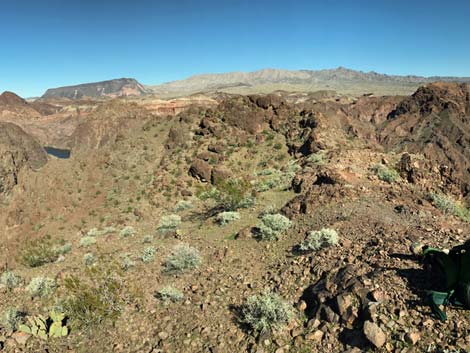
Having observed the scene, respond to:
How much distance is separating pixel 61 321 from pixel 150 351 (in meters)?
2.20

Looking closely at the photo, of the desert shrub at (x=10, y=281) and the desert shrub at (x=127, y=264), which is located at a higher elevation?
the desert shrub at (x=127, y=264)

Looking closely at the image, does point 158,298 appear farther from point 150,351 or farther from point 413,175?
point 413,175

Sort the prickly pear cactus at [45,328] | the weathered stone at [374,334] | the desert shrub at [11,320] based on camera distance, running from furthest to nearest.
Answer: the desert shrub at [11,320], the prickly pear cactus at [45,328], the weathered stone at [374,334]

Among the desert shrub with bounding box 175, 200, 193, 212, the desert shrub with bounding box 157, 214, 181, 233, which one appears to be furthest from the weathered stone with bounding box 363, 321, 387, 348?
the desert shrub with bounding box 175, 200, 193, 212

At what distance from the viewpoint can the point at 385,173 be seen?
469 inches

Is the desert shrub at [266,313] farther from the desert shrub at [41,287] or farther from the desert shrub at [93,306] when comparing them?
the desert shrub at [41,287]

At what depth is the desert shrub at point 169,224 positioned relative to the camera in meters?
12.3

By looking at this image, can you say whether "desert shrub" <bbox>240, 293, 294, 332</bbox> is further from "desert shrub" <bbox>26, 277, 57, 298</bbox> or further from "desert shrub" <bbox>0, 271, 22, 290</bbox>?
"desert shrub" <bbox>0, 271, 22, 290</bbox>

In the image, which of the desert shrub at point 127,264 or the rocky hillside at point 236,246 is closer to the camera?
the rocky hillside at point 236,246

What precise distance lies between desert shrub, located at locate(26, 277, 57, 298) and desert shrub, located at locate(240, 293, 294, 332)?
200 inches

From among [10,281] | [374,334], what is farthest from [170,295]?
[10,281]

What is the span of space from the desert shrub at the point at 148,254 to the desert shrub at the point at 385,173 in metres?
8.11

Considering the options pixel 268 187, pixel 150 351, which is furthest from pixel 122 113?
pixel 150 351

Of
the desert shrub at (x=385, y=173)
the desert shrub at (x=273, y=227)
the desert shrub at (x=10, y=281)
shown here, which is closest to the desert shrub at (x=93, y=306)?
the desert shrub at (x=10, y=281)
